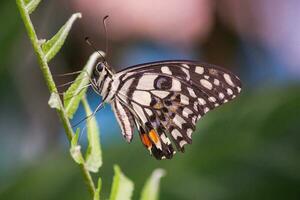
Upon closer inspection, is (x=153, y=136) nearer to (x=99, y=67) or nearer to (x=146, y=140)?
(x=146, y=140)

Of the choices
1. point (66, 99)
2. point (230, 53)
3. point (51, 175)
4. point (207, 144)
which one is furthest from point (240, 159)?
point (66, 99)

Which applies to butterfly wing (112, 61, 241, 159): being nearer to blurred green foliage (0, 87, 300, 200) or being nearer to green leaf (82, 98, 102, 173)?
green leaf (82, 98, 102, 173)

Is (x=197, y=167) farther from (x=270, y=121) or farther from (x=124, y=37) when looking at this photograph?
(x=124, y=37)

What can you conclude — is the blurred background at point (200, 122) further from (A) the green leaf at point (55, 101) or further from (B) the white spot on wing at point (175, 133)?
(A) the green leaf at point (55, 101)

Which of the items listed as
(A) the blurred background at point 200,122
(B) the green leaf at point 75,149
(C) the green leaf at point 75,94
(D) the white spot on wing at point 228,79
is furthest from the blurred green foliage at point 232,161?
(B) the green leaf at point 75,149

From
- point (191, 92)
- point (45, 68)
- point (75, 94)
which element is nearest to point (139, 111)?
point (191, 92)
